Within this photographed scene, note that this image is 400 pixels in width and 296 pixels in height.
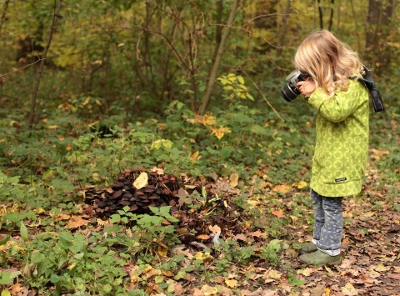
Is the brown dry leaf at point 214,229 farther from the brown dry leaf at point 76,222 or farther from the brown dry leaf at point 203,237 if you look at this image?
the brown dry leaf at point 76,222

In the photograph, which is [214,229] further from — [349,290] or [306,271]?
[349,290]

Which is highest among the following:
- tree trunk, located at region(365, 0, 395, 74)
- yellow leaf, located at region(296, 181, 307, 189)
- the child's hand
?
tree trunk, located at region(365, 0, 395, 74)

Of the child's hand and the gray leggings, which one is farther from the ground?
the child's hand

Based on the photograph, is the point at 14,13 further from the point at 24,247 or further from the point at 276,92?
the point at 24,247

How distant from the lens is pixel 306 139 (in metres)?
8.12

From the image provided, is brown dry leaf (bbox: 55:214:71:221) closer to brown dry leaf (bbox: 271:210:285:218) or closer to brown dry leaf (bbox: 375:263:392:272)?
brown dry leaf (bbox: 271:210:285:218)

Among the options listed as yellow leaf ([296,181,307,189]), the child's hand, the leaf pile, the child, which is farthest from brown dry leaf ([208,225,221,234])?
yellow leaf ([296,181,307,189])

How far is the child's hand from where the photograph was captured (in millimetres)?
3660

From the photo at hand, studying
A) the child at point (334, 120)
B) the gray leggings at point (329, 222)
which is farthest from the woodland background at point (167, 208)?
the child at point (334, 120)

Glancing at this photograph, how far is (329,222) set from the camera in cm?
386

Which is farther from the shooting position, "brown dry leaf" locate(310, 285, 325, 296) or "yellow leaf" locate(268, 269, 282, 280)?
"yellow leaf" locate(268, 269, 282, 280)

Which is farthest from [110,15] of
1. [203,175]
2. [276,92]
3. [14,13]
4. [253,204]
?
[253,204]

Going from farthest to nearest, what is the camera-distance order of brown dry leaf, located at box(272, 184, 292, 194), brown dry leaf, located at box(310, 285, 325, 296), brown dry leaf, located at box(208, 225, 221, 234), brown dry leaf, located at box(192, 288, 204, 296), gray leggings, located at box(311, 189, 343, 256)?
brown dry leaf, located at box(272, 184, 292, 194) < brown dry leaf, located at box(208, 225, 221, 234) < gray leggings, located at box(311, 189, 343, 256) < brown dry leaf, located at box(310, 285, 325, 296) < brown dry leaf, located at box(192, 288, 204, 296)

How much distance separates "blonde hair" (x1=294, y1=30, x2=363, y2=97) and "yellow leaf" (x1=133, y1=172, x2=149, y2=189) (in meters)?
1.88
